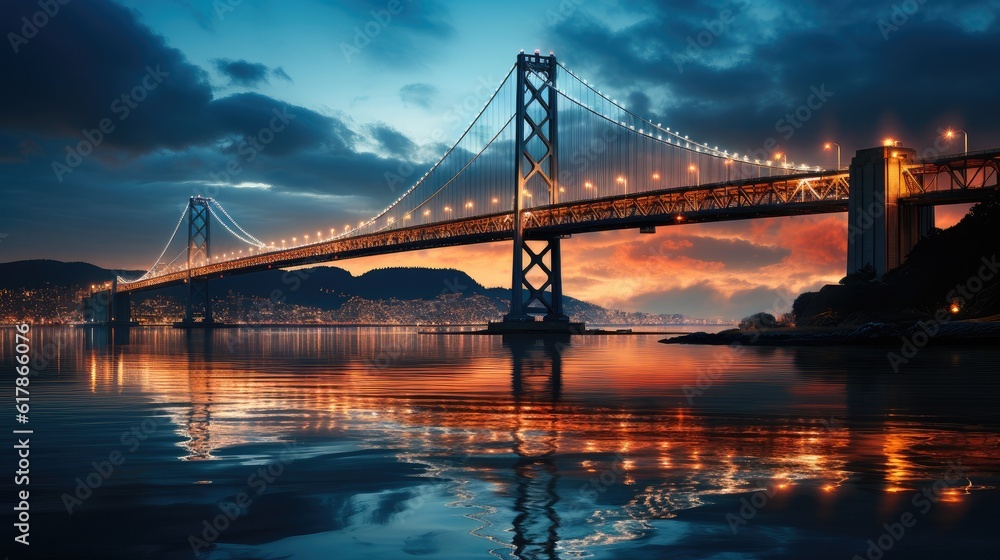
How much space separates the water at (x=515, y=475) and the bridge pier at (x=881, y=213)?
3772 centimetres

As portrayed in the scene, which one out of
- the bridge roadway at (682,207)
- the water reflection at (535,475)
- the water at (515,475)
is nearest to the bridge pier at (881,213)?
the bridge roadway at (682,207)

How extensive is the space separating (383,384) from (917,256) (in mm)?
39259

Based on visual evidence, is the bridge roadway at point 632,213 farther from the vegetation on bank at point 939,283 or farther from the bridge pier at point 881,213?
the vegetation on bank at point 939,283

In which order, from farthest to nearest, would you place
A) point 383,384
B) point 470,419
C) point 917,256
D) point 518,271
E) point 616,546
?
point 518,271, point 917,256, point 383,384, point 470,419, point 616,546

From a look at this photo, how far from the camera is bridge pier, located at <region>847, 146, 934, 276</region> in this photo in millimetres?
53531

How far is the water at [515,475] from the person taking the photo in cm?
620

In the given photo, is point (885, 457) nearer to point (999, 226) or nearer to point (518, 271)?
point (999, 226)

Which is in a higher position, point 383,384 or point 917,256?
point 917,256

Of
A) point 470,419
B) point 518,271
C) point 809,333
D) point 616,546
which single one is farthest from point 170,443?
point 518,271

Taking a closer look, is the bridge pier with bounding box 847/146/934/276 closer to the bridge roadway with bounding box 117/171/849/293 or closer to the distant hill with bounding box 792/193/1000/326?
the distant hill with bounding box 792/193/1000/326

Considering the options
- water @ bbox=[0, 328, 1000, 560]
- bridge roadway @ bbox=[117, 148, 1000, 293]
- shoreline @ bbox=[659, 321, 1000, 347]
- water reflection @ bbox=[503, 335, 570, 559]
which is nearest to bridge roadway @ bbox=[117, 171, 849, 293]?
bridge roadway @ bbox=[117, 148, 1000, 293]

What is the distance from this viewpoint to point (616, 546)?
6.04 m

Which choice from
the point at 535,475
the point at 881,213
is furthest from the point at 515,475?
the point at 881,213

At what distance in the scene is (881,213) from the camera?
53.4 m
